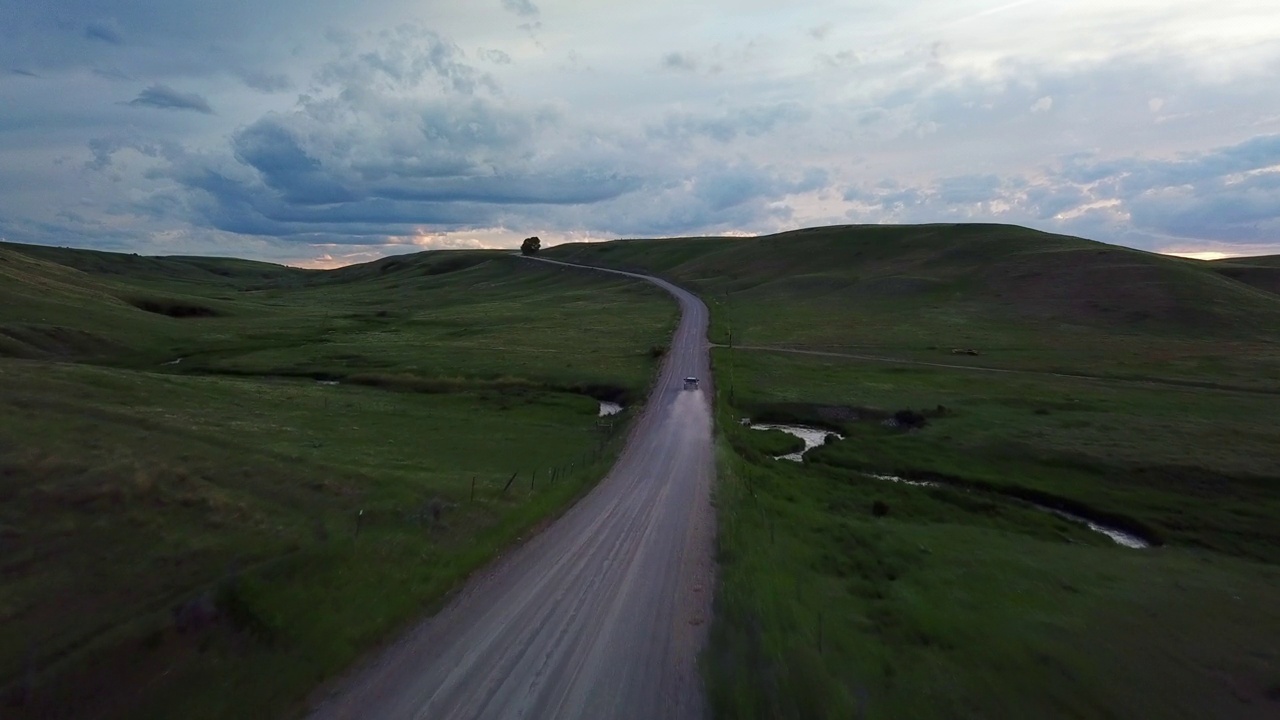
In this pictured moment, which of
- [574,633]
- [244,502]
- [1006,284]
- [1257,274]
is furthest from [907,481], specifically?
[1257,274]

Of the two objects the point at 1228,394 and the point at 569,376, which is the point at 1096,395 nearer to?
the point at 1228,394

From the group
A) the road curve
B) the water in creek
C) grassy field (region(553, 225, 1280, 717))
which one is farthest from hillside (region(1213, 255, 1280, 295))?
the road curve

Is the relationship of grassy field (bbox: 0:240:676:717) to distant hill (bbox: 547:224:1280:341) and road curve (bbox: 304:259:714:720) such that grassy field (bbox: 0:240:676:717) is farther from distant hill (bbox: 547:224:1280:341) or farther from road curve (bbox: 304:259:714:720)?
distant hill (bbox: 547:224:1280:341)

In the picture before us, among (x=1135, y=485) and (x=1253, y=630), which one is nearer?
Answer: (x=1253, y=630)

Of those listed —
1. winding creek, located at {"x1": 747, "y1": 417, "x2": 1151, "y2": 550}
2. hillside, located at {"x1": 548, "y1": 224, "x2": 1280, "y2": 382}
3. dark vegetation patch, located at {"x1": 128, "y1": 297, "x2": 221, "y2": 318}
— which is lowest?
winding creek, located at {"x1": 747, "y1": 417, "x2": 1151, "y2": 550}

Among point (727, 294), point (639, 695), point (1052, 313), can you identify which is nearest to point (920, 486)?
point (639, 695)
